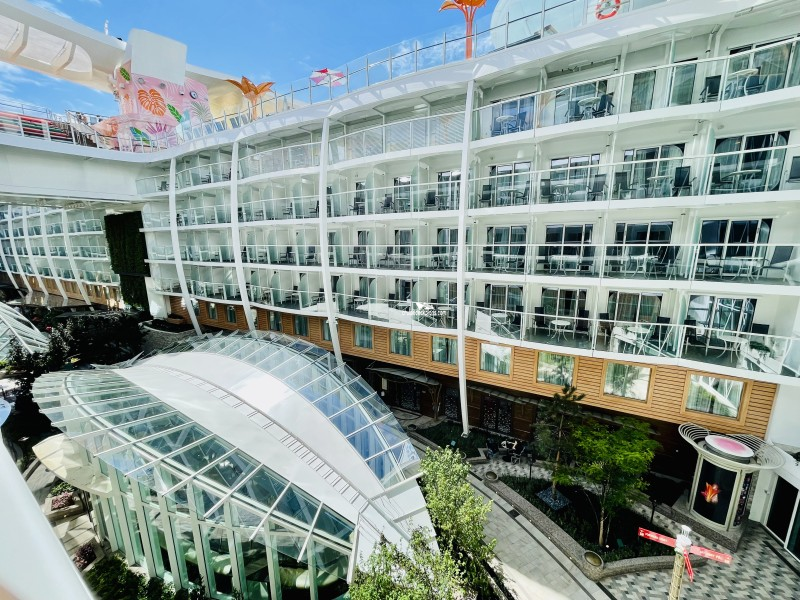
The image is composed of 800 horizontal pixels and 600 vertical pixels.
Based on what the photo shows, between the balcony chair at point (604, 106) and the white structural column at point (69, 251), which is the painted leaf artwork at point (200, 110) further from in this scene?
the balcony chair at point (604, 106)

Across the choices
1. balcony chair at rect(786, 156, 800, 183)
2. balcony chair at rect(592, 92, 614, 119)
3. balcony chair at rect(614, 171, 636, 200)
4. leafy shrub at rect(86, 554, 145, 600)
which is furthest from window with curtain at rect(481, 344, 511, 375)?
leafy shrub at rect(86, 554, 145, 600)

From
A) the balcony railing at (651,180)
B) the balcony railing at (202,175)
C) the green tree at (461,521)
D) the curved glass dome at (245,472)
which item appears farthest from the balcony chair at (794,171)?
the balcony railing at (202,175)

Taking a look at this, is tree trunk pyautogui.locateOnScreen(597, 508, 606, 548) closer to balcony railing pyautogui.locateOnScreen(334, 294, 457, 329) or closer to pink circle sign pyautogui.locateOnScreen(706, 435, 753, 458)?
pink circle sign pyautogui.locateOnScreen(706, 435, 753, 458)

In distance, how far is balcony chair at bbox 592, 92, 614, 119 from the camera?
13.1 m

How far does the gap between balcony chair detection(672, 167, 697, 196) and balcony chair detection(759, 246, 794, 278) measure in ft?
11.0

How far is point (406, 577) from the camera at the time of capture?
766 cm

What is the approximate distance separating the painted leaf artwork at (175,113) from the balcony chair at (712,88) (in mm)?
34092

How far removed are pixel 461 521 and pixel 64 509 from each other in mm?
15333

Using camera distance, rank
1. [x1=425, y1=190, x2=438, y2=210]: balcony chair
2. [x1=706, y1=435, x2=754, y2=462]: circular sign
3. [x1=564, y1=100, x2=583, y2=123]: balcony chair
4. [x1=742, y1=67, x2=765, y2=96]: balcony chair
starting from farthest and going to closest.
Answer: [x1=425, y1=190, x2=438, y2=210]: balcony chair < [x1=564, y1=100, x2=583, y2=123]: balcony chair < [x1=706, y1=435, x2=754, y2=462]: circular sign < [x1=742, y1=67, x2=765, y2=96]: balcony chair

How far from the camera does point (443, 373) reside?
1809 cm

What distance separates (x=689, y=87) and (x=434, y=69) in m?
9.51

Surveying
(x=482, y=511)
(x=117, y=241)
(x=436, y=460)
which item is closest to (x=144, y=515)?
(x=436, y=460)

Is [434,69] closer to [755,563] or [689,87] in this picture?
[689,87]

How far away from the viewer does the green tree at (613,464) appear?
11695mm
